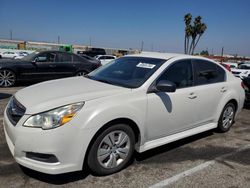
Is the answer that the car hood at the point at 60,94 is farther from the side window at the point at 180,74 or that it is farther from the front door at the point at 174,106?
the side window at the point at 180,74

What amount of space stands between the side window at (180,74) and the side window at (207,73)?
16 centimetres

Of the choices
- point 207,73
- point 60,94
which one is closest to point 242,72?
point 207,73

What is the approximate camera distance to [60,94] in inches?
125

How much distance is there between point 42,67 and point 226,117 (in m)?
6.76

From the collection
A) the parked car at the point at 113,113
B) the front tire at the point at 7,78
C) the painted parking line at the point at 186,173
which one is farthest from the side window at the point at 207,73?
the front tire at the point at 7,78

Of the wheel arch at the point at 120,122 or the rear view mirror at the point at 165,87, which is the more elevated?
the rear view mirror at the point at 165,87

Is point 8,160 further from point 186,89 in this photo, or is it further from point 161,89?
point 186,89

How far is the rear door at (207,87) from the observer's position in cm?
426

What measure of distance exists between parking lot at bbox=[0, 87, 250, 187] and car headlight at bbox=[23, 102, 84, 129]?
0.72m

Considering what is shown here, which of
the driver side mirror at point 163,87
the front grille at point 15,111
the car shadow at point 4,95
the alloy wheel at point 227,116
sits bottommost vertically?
the car shadow at point 4,95

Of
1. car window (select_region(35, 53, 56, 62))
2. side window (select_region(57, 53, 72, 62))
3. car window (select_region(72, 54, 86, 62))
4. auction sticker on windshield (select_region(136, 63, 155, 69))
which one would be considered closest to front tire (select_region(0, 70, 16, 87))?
car window (select_region(35, 53, 56, 62))

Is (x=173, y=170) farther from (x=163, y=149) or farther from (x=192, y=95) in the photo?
(x=192, y=95)

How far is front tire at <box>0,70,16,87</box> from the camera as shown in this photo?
896cm

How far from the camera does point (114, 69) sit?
4309mm
